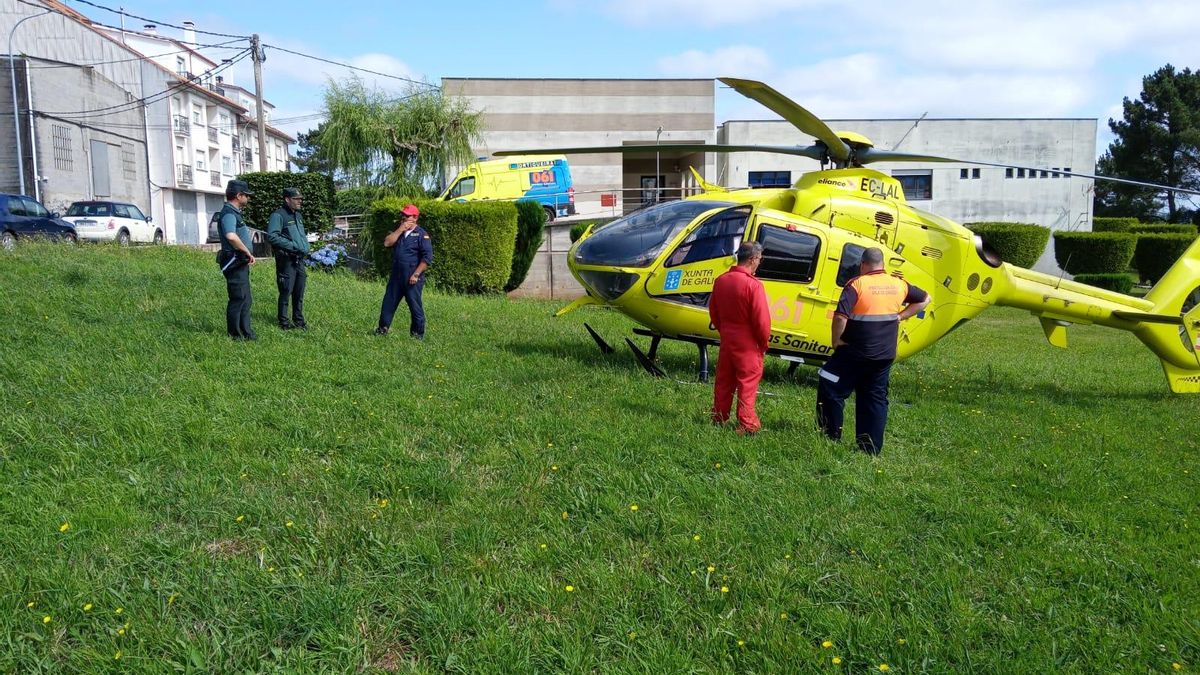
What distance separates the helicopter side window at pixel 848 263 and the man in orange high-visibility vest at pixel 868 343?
6.95 feet

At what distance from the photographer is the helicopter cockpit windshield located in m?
8.63

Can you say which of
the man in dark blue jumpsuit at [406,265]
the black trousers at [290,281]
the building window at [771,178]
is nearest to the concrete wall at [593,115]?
the building window at [771,178]

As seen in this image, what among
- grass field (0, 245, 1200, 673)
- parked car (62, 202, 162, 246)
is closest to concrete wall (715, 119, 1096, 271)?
parked car (62, 202, 162, 246)

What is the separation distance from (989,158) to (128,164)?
43611 mm

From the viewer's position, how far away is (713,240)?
8.61 meters

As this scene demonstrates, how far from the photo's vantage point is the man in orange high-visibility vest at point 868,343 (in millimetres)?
6223

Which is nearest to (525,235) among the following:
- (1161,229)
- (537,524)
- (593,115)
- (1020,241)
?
(537,524)

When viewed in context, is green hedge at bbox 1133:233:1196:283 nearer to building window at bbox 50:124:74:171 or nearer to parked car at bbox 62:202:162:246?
parked car at bbox 62:202:162:246

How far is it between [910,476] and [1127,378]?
24.2 ft

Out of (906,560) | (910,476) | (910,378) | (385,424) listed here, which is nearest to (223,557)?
(385,424)

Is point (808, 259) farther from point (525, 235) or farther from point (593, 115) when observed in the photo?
point (593, 115)

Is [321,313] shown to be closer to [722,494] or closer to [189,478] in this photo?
[189,478]

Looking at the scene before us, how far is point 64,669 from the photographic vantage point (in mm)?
3199

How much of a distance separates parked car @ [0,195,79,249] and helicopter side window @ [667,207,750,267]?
1522 centimetres
